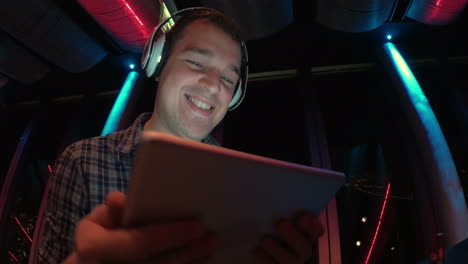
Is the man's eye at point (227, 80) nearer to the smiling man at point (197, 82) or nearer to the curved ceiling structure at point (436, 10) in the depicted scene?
the smiling man at point (197, 82)

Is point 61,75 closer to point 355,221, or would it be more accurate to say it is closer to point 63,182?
point 63,182

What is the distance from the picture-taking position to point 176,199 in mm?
277

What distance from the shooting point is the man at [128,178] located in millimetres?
260

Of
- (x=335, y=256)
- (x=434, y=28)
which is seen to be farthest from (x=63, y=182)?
(x=434, y=28)

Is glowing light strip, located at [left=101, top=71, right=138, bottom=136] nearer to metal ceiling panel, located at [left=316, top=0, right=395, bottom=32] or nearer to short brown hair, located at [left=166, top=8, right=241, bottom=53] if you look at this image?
short brown hair, located at [left=166, top=8, right=241, bottom=53]

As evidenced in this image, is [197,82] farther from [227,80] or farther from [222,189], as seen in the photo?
[222,189]

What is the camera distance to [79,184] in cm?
66

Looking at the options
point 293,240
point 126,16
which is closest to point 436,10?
point 293,240

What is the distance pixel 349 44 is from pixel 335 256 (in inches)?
78.4

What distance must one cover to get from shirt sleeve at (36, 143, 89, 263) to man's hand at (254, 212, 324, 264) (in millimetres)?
514

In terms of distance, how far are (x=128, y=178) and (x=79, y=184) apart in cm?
13

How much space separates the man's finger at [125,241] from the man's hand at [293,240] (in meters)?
0.22

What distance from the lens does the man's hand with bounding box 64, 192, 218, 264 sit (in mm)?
246

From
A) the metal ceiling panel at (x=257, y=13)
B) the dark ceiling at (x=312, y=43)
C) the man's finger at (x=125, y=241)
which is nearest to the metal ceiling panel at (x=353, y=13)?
the dark ceiling at (x=312, y=43)
